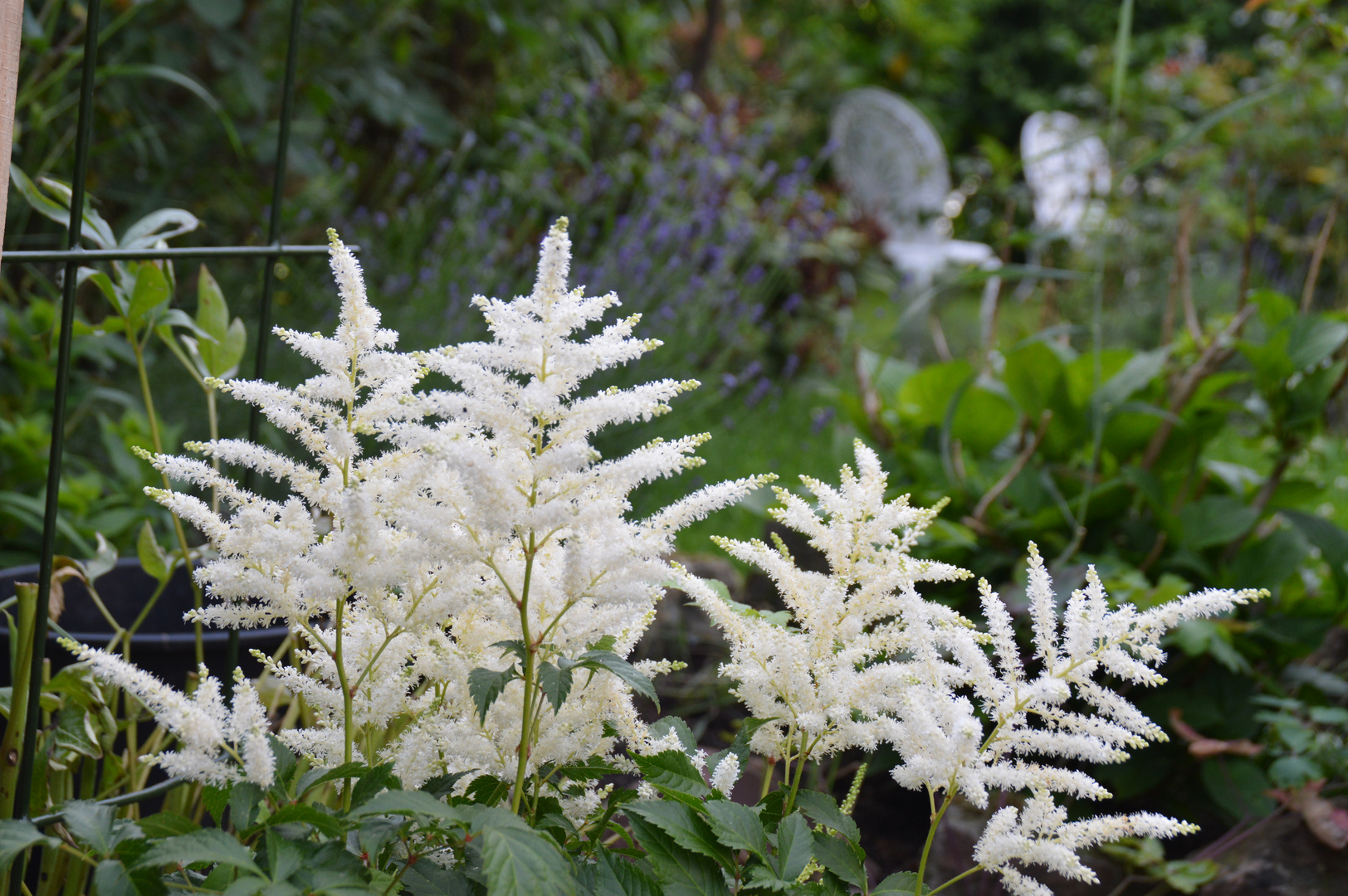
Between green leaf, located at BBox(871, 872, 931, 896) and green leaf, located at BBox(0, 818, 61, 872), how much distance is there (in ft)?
1.87

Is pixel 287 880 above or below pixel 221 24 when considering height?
below

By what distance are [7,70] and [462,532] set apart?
1.85 feet

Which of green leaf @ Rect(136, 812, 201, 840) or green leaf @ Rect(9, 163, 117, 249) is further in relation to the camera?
green leaf @ Rect(9, 163, 117, 249)

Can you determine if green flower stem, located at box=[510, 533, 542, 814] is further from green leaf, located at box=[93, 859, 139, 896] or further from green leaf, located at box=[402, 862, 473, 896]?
green leaf, located at box=[93, 859, 139, 896]

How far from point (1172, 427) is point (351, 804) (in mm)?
1862

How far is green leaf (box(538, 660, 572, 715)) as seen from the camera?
2.18ft

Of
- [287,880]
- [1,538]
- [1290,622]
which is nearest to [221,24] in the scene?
[1,538]

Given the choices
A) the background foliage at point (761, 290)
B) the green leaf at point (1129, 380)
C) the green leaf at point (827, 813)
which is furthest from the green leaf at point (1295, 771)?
the green leaf at point (827, 813)

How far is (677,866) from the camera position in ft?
2.49

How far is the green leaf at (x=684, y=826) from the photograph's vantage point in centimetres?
73

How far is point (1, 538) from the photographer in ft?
6.11

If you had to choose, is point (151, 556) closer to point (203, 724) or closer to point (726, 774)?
point (203, 724)

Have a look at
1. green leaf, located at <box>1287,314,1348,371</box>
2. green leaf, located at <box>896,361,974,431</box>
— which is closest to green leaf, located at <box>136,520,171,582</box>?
green leaf, located at <box>896,361,974,431</box>

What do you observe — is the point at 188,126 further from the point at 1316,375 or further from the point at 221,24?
the point at 1316,375
